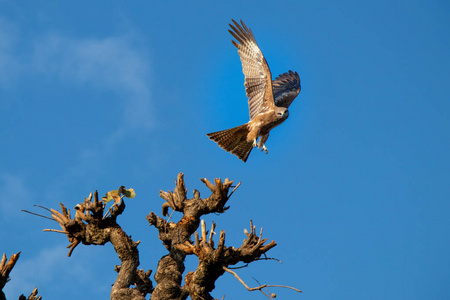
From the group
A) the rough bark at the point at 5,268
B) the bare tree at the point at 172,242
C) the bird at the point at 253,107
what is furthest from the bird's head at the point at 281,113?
the rough bark at the point at 5,268

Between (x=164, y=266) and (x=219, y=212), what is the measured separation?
1.02 m

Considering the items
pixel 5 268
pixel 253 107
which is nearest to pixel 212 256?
pixel 5 268

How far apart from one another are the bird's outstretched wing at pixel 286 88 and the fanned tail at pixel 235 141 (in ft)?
6.98

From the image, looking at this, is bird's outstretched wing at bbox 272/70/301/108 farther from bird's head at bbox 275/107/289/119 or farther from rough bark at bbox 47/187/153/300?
rough bark at bbox 47/187/153/300

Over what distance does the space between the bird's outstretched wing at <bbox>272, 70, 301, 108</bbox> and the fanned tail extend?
2.13m

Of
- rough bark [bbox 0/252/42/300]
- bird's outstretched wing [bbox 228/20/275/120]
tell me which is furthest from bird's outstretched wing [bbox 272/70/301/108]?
rough bark [bbox 0/252/42/300]

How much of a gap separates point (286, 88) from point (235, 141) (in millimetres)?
3088

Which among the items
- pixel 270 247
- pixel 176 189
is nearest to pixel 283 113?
pixel 176 189

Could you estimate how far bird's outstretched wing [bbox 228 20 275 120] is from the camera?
1202cm

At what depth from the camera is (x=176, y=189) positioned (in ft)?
26.2

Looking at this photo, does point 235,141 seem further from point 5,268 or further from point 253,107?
point 5,268

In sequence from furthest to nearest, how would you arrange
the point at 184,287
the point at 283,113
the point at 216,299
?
the point at 283,113 → the point at 184,287 → the point at 216,299

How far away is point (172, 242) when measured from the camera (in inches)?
300

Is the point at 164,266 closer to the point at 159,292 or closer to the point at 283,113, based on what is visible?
the point at 159,292
